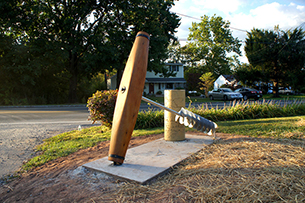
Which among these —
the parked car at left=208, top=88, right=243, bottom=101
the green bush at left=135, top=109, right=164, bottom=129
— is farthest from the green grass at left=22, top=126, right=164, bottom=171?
the parked car at left=208, top=88, right=243, bottom=101

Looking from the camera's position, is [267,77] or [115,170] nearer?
[115,170]

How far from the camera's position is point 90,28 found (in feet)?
76.7

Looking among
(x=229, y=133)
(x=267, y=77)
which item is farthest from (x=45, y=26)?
(x=267, y=77)

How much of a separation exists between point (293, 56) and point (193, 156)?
2886 cm

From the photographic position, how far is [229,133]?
21.4ft

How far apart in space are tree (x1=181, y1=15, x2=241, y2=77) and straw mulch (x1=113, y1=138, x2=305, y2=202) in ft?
162

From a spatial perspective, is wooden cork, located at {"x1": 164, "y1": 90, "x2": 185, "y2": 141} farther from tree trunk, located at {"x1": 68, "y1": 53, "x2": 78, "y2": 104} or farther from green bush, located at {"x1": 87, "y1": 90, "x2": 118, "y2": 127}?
tree trunk, located at {"x1": 68, "y1": 53, "x2": 78, "y2": 104}

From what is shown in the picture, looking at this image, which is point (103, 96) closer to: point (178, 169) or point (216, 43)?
point (178, 169)

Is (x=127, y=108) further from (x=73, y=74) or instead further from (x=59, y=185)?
(x=73, y=74)

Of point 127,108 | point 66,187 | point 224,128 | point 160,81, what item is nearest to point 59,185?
point 66,187

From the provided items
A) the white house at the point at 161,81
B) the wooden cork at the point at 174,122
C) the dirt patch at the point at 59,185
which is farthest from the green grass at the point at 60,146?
the white house at the point at 161,81

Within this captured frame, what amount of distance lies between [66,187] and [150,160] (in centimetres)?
149

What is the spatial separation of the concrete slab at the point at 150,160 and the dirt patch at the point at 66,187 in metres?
0.16

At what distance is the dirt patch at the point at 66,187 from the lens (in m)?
2.84
